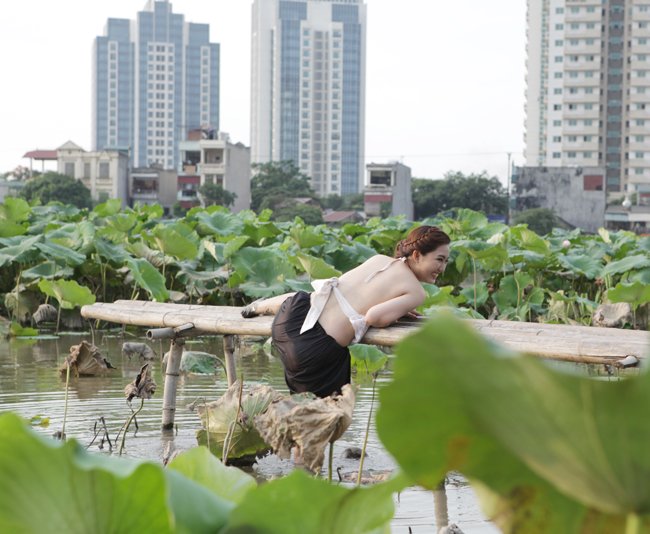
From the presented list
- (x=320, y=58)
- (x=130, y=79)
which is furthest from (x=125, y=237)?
(x=130, y=79)

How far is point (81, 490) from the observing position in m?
0.62

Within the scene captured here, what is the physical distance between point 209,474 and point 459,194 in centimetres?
6008

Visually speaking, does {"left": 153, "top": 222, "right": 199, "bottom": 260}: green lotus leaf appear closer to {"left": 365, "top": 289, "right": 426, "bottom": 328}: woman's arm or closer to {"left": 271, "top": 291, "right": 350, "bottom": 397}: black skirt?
{"left": 271, "top": 291, "right": 350, "bottom": 397}: black skirt

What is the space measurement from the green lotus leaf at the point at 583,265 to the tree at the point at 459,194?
166 feet

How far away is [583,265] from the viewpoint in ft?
30.9

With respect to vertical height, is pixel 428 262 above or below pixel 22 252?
above

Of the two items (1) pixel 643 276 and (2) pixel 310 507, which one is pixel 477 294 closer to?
(1) pixel 643 276

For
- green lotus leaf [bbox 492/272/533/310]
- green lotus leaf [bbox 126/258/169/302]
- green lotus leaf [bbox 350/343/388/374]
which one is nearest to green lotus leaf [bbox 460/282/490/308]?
green lotus leaf [bbox 492/272/533/310]

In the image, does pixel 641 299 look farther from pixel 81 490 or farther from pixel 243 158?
pixel 243 158

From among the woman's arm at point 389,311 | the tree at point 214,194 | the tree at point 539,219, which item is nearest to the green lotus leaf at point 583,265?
the woman's arm at point 389,311

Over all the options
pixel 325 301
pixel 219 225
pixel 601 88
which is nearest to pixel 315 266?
pixel 325 301

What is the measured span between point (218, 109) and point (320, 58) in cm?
2837

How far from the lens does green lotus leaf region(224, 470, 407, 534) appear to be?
24.4 inches

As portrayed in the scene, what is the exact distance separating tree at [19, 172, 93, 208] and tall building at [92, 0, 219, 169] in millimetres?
83232
